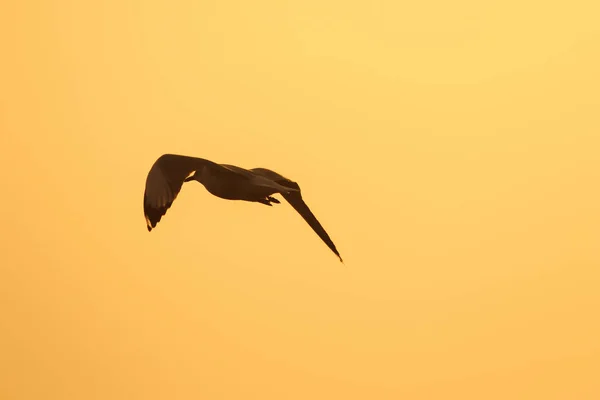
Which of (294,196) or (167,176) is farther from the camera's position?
(294,196)

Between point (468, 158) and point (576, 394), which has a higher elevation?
point (468, 158)

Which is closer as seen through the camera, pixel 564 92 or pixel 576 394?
pixel 576 394

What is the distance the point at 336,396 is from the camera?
2311 millimetres

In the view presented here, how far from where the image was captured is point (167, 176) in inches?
63.3

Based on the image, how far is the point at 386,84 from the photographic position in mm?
2395

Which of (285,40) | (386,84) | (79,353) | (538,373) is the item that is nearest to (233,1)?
(285,40)

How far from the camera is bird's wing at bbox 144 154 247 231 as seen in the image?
1590mm

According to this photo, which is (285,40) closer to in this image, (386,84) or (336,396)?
(386,84)

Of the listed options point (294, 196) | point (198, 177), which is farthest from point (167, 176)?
point (294, 196)

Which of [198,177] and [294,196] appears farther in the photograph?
[294,196]

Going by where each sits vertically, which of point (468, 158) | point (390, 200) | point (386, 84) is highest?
point (386, 84)

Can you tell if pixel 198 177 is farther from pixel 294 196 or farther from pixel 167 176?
pixel 294 196

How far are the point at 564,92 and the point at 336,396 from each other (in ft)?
3.80

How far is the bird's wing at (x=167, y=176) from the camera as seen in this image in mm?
1590
